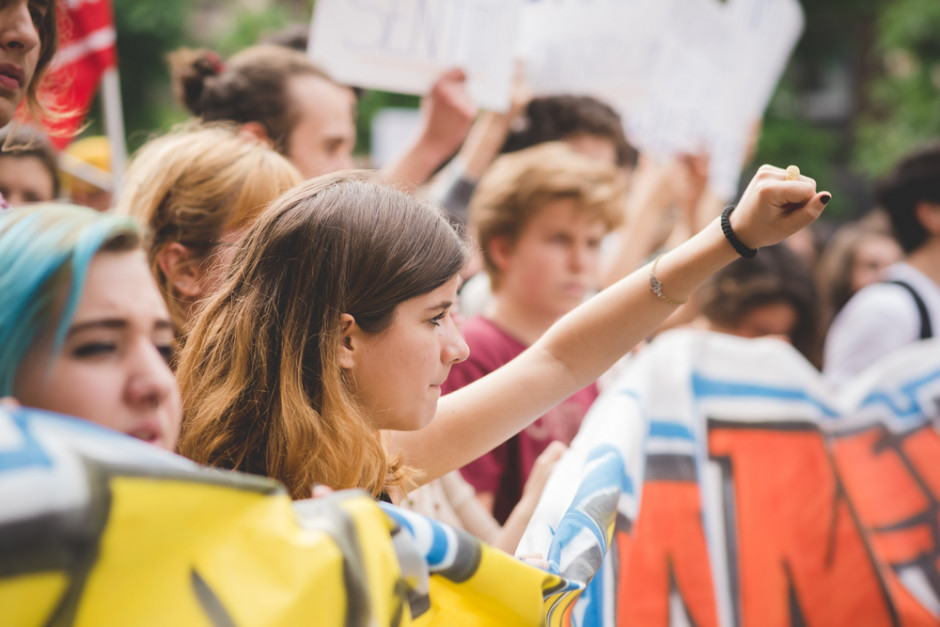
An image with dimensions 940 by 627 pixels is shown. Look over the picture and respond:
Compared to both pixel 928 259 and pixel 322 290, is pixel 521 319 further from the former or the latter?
pixel 928 259

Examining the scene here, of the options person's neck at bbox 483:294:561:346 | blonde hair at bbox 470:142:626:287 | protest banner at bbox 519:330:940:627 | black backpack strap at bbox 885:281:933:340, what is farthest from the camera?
black backpack strap at bbox 885:281:933:340

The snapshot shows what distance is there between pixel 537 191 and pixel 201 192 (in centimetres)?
127

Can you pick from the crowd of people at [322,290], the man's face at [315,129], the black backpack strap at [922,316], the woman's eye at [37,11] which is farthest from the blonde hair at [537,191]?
the woman's eye at [37,11]

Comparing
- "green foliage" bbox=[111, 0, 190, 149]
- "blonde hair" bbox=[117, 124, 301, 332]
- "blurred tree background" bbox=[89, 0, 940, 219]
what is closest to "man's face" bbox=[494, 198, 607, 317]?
"blonde hair" bbox=[117, 124, 301, 332]

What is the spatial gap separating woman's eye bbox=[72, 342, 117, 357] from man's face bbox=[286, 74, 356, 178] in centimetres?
166

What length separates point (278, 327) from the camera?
1607 millimetres

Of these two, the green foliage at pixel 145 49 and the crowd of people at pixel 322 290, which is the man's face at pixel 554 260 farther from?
the green foliage at pixel 145 49

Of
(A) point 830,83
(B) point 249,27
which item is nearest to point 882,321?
(B) point 249,27

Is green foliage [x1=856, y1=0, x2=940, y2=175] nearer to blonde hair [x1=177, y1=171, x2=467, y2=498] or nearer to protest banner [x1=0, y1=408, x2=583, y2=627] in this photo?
blonde hair [x1=177, y1=171, x2=467, y2=498]

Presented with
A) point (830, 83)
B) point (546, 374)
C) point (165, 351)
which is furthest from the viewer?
point (830, 83)

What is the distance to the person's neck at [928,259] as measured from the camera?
407 centimetres

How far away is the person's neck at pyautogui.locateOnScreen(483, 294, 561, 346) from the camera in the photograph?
9.53 ft

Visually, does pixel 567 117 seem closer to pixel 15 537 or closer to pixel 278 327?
pixel 278 327

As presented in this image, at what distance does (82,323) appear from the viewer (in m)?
1.06
